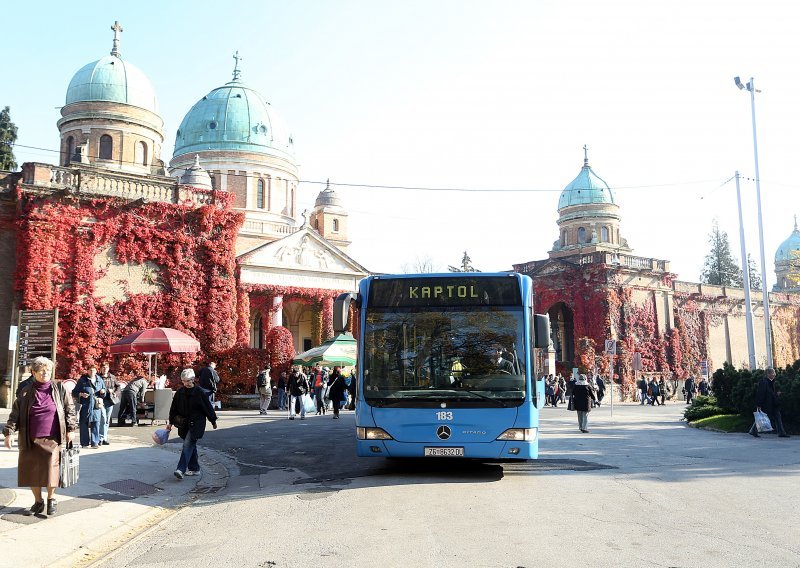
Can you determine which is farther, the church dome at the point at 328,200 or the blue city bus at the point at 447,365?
the church dome at the point at 328,200

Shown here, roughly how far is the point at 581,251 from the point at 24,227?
129ft

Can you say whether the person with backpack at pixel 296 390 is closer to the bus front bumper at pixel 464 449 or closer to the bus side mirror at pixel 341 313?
the bus side mirror at pixel 341 313

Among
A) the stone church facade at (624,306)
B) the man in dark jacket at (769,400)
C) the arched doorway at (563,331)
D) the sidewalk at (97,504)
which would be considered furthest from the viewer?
the arched doorway at (563,331)

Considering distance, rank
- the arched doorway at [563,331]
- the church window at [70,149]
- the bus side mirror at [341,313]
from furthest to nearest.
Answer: the arched doorway at [563,331] < the church window at [70,149] < the bus side mirror at [341,313]

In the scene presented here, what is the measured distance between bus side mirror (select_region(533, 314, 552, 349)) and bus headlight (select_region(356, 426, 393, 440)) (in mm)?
2573

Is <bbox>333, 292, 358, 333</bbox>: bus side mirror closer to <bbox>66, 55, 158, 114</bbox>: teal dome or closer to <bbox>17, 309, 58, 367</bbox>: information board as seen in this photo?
<bbox>17, 309, 58, 367</bbox>: information board

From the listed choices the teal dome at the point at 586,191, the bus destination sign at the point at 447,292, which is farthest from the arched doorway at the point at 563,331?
the bus destination sign at the point at 447,292

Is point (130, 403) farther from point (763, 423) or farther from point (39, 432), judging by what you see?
point (763, 423)

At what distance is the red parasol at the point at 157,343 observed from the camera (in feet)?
76.0

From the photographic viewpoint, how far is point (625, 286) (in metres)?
48.0

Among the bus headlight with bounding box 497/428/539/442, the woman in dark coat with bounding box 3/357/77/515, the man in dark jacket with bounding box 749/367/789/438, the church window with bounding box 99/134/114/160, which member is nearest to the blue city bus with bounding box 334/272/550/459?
the bus headlight with bounding box 497/428/539/442

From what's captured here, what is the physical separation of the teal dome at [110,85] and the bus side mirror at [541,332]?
38412 mm

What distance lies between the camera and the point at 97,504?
8875 millimetres

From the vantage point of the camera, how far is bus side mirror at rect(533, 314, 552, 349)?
10.7m
